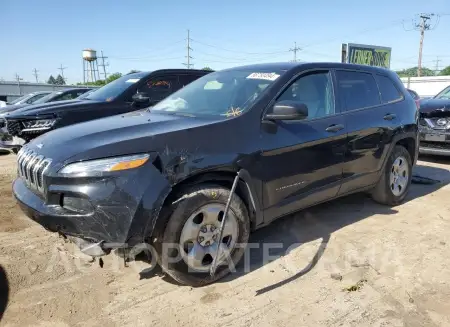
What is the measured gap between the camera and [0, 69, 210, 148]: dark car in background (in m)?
5.74

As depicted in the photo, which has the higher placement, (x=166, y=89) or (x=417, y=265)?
(x=166, y=89)

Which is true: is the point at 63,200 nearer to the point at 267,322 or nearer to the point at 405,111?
the point at 267,322

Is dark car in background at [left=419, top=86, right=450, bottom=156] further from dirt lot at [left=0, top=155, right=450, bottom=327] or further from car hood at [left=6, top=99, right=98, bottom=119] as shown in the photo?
car hood at [left=6, top=99, right=98, bottom=119]

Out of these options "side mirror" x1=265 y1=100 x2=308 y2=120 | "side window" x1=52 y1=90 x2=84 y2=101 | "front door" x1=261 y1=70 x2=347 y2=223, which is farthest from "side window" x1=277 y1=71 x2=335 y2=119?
"side window" x1=52 y1=90 x2=84 y2=101

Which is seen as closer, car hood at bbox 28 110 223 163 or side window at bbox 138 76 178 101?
car hood at bbox 28 110 223 163

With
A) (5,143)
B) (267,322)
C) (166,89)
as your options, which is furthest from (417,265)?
(5,143)

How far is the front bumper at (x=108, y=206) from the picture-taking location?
259cm

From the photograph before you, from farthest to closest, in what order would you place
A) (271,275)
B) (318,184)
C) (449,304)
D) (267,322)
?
(318,184)
(271,275)
(449,304)
(267,322)

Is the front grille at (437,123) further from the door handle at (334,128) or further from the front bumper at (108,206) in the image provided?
the front bumper at (108,206)

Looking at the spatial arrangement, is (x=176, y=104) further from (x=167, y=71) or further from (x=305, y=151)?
(x=167, y=71)

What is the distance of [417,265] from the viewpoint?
3408 mm

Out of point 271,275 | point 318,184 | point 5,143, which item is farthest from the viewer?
point 5,143

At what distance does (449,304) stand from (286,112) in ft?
5.99

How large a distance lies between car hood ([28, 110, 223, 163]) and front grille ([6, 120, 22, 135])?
2.93 meters
